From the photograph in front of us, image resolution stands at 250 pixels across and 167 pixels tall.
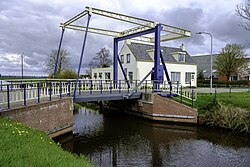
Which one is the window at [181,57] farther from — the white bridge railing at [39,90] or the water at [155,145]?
the water at [155,145]

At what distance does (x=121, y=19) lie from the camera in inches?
528

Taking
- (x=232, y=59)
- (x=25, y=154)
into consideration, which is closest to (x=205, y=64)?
(x=232, y=59)

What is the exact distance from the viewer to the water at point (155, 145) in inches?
315

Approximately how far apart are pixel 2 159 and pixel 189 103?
12316 mm

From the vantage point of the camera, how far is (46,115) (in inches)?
376

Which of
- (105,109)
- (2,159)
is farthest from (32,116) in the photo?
(105,109)

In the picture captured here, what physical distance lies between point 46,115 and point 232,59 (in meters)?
32.1

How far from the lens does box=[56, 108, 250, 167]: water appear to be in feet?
26.2

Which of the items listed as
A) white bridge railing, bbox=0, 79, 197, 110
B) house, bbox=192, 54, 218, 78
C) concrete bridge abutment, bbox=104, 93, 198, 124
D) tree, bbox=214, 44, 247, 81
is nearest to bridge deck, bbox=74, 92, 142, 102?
white bridge railing, bbox=0, 79, 197, 110

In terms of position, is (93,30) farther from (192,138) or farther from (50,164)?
(50,164)

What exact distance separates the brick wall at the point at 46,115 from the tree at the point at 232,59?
30.0m

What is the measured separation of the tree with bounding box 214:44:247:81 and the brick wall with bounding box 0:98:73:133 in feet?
98.5

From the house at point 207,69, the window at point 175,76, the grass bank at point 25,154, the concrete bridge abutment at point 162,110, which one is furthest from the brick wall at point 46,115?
the house at point 207,69

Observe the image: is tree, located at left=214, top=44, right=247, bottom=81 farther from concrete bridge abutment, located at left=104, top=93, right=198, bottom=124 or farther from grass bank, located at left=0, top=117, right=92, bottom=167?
grass bank, located at left=0, top=117, right=92, bottom=167
